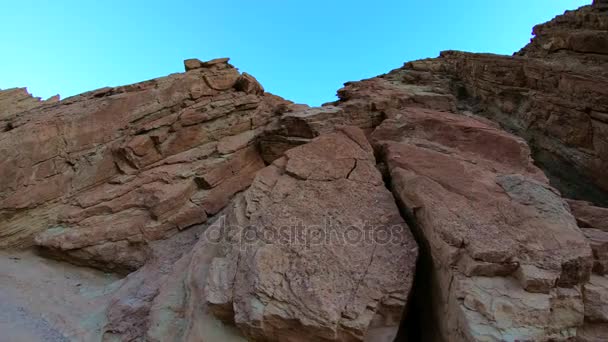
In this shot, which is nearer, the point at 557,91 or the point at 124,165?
the point at 124,165

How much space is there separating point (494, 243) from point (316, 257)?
300 centimetres

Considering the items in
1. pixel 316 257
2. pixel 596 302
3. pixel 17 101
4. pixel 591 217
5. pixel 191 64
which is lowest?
pixel 316 257

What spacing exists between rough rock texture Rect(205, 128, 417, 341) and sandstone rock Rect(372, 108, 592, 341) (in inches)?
26.3

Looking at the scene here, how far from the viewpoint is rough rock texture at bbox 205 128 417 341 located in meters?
5.95

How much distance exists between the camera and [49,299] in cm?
873

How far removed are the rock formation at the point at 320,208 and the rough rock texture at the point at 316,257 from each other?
34 mm

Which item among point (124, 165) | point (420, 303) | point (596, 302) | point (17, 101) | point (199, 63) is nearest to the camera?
point (596, 302)

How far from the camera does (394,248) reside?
6922mm

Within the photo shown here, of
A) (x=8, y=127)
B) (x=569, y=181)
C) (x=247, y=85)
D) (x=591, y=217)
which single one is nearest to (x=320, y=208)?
(x=591, y=217)

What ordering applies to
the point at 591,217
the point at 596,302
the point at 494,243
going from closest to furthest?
the point at 596,302, the point at 494,243, the point at 591,217

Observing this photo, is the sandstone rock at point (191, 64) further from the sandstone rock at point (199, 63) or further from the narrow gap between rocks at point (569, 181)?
the narrow gap between rocks at point (569, 181)

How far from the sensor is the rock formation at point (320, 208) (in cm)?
595

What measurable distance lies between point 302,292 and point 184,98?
32.8ft

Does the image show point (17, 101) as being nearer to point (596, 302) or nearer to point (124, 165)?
point (124, 165)
